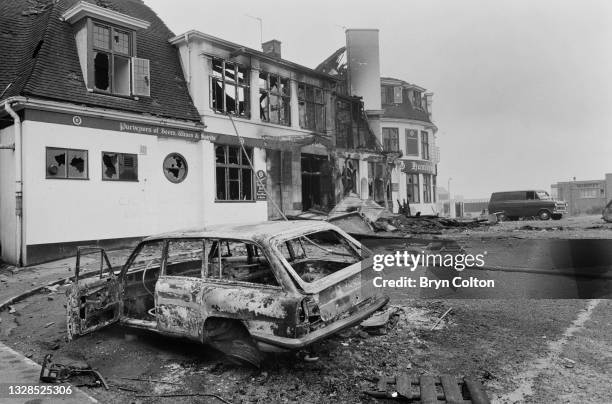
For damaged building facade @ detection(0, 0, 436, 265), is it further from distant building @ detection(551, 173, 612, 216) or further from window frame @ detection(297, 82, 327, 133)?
distant building @ detection(551, 173, 612, 216)

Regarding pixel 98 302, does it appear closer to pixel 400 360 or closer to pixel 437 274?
pixel 400 360

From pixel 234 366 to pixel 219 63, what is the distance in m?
13.6

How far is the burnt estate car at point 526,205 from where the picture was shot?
24.2 meters

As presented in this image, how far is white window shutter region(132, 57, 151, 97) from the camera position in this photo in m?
13.2

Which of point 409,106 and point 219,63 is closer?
point 219,63

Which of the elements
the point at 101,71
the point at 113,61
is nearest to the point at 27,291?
the point at 113,61

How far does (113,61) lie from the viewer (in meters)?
12.8

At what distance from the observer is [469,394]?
361 cm

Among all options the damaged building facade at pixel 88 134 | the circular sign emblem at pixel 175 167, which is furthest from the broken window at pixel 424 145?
the circular sign emblem at pixel 175 167

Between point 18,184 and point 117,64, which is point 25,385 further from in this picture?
point 117,64

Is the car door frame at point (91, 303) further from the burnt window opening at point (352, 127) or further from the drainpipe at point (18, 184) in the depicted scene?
the burnt window opening at point (352, 127)

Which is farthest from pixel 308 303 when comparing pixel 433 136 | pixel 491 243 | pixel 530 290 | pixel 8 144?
pixel 433 136

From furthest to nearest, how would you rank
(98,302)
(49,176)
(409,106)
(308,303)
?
1. (409,106)
2. (49,176)
3. (98,302)
4. (308,303)

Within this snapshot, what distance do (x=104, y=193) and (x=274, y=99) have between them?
28.5 ft
